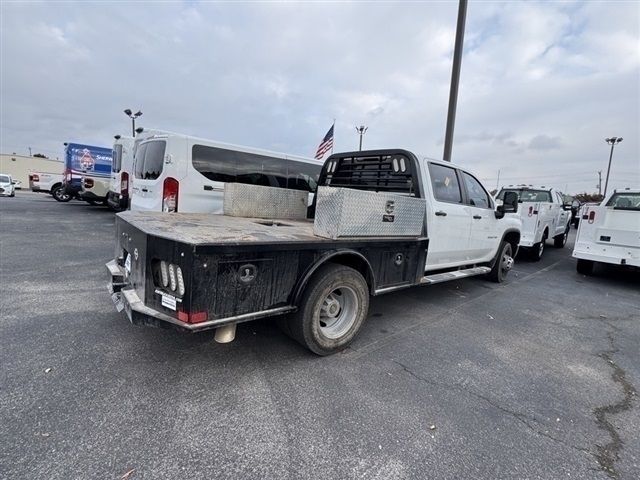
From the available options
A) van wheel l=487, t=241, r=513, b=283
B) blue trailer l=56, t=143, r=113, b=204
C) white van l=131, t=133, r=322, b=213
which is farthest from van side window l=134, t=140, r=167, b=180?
blue trailer l=56, t=143, r=113, b=204

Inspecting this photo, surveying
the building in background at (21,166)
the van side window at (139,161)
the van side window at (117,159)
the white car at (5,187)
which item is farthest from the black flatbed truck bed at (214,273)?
the building in background at (21,166)

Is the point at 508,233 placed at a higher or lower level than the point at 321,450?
higher

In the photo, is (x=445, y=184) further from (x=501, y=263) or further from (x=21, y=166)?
(x=21, y=166)

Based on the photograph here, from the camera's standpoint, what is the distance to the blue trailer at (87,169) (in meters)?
14.8

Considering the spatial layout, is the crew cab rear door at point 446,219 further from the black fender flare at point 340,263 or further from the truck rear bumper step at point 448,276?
the black fender flare at point 340,263

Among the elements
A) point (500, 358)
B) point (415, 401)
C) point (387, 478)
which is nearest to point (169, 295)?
point (387, 478)

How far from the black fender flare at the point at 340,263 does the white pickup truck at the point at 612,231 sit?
245 inches

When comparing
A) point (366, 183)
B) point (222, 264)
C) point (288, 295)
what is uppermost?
Result: point (366, 183)

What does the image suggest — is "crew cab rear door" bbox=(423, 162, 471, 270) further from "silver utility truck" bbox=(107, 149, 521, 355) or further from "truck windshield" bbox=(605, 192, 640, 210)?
"truck windshield" bbox=(605, 192, 640, 210)

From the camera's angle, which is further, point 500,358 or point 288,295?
point 500,358

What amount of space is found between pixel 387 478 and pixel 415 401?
0.84 meters

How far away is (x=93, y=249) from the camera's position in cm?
748

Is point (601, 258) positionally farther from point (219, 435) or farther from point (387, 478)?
point (219, 435)

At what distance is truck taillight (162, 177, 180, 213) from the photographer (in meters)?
6.72
